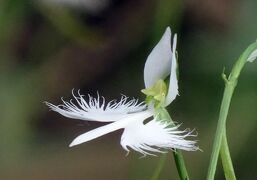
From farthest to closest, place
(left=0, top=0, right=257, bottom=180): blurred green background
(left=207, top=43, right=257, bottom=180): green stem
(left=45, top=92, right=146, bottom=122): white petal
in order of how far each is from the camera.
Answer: (left=0, top=0, right=257, bottom=180): blurred green background < (left=45, top=92, right=146, bottom=122): white petal < (left=207, top=43, right=257, bottom=180): green stem

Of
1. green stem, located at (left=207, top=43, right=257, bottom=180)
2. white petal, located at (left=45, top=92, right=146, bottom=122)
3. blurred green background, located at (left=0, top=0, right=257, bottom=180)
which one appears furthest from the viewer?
blurred green background, located at (left=0, top=0, right=257, bottom=180)

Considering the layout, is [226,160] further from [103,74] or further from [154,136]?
[103,74]

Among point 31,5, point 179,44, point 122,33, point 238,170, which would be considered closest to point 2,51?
point 31,5

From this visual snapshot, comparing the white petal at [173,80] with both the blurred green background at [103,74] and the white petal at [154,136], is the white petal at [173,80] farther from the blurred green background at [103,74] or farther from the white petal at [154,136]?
the blurred green background at [103,74]

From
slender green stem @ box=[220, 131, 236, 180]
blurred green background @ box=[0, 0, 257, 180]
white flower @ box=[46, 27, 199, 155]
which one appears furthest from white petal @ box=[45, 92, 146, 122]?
blurred green background @ box=[0, 0, 257, 180]

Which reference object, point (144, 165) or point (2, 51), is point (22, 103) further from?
point (144, 165)

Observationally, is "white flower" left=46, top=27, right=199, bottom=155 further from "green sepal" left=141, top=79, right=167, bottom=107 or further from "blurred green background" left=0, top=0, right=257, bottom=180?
"blurred green background" left=0, top=0, right=257, bottom=180
